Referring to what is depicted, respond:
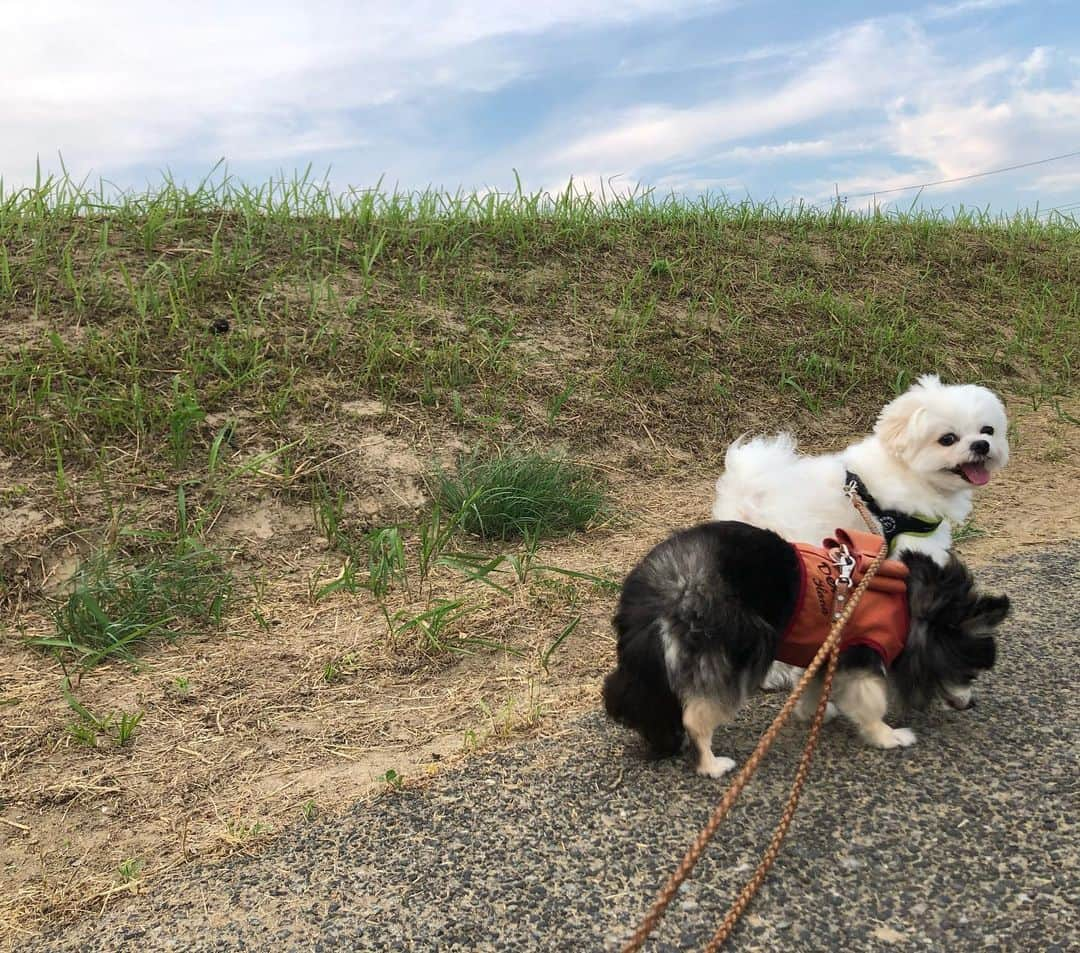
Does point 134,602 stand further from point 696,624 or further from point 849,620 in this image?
point 849,620

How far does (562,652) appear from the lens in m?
3.65

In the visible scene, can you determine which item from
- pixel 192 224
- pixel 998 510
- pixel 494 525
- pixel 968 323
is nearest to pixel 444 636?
pixel 494 525

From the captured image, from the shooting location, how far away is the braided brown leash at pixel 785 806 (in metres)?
1.92

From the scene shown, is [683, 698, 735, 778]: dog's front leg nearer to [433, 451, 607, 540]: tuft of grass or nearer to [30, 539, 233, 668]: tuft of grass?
[433, 451, 607, 540]: tuft of grass

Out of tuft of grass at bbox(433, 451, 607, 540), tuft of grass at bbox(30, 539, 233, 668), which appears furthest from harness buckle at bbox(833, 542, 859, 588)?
tuft of grass at bbox(30, 539, 233, 668)

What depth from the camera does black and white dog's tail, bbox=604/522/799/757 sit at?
99.2 inches

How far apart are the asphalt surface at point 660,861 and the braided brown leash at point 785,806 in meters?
0.04

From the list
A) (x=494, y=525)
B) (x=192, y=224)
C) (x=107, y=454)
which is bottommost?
(x=494, y=525)

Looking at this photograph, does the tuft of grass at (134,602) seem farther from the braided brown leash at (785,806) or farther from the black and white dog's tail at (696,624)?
the braided brown leash at (785,806)

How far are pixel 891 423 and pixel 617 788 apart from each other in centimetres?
224

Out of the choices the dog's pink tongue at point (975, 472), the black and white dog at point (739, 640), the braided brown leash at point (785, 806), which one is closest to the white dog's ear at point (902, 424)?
the dog's pink tongue at point (975, 472)

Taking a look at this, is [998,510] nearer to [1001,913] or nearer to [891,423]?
[891,423]

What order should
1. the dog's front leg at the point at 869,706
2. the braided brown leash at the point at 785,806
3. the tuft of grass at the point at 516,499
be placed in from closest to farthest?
the braided brown leash at the point at 785,806
the dog's front leg at the point at 869,706
the tuft of grass at the point at 516,499

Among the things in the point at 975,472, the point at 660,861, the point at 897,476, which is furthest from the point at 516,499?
the point at 660,861
